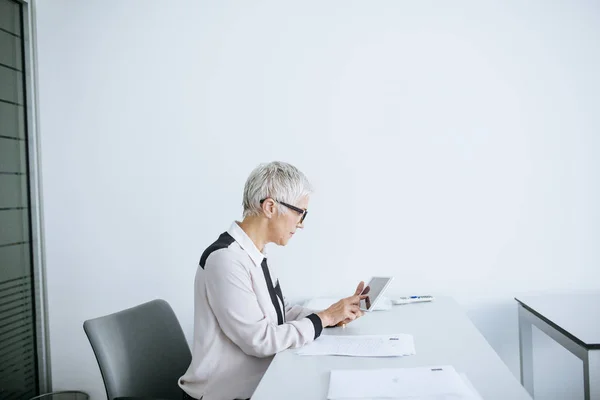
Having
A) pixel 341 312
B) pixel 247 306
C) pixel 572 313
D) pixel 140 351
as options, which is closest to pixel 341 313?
pixel 341 312

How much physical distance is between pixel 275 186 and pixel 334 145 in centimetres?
85

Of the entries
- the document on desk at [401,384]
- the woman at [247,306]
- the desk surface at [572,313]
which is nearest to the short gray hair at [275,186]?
the woman at [247,306]

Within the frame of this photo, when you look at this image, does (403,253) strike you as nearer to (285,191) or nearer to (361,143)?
(361,143)

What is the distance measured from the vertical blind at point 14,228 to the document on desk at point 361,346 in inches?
65.7

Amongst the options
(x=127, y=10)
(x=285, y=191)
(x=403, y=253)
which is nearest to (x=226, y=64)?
(x=127, y=10)

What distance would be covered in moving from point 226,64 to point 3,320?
163cm

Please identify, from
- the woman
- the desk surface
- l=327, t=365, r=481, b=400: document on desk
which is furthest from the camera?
the desk surface

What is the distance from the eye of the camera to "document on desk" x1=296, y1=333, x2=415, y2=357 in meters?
1.54

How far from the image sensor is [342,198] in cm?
246

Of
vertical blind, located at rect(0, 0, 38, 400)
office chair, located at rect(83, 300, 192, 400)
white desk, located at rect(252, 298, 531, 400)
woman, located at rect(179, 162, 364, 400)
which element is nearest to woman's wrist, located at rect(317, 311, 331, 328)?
woman, located at rect(179, 162, 364, 400)

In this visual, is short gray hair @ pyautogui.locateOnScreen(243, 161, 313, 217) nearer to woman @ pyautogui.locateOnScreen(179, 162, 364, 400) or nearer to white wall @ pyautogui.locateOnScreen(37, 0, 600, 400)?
woman @ pyautogui.locateOnScreen(179, 162, 364, 400)

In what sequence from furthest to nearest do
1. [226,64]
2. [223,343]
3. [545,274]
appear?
1. [226,64]
2. [545,274]
3. [223,343]

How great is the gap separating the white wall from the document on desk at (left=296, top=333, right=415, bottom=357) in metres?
0.77

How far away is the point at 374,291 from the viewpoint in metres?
1.93
